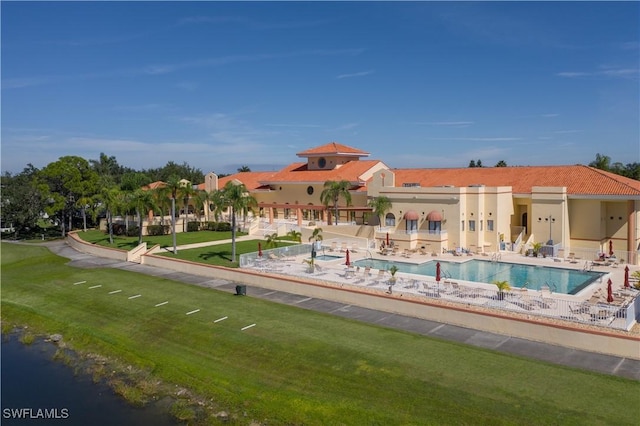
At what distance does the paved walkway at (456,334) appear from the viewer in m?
19.6

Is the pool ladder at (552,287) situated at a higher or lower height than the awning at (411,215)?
lower

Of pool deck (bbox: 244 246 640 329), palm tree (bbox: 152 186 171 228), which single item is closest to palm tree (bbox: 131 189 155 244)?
palm tree (bbox: 152 186 171 228)

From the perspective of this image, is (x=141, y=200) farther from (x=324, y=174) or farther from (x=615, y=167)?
(x=615, y=167)

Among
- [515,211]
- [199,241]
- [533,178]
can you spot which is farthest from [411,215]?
[199,241]

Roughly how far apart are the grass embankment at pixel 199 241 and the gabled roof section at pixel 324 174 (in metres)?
10.1

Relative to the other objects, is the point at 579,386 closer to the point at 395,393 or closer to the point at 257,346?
the point at 395,393

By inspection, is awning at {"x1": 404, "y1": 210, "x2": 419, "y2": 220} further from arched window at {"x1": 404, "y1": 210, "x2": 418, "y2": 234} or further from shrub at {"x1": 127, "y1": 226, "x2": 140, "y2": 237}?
shrub at {"x1": 127, "y1": 226, "x2": 140, "y2": 237}

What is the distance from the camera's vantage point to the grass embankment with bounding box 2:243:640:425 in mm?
16109

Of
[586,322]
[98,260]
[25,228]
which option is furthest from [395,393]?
[25,228]

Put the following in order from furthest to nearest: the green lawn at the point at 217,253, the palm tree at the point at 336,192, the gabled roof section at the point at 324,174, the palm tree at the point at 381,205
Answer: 1. the gabled roof section at the point at 324,174
2. the palm tree at the point at 336,192
3. the palm tree at the point at 381,205
4. the green lawn at the point at 217,253

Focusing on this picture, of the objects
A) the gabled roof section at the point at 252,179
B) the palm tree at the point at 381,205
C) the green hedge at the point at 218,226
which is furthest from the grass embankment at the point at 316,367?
the gabled roof section at the point at 252,179

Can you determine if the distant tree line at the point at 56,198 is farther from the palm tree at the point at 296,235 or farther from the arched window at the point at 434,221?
the arched window at the point at 434,221

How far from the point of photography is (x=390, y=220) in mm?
47000

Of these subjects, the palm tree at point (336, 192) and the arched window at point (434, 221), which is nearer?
the arched window at point (434, 221)
